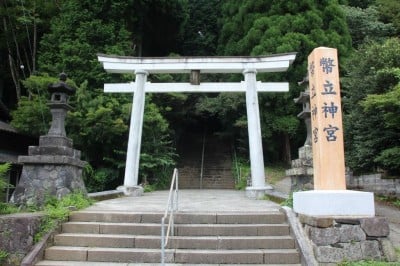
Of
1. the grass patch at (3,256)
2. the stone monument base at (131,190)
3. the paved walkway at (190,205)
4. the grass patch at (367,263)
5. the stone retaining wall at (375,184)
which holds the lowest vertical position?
the grass patch at (3,256)

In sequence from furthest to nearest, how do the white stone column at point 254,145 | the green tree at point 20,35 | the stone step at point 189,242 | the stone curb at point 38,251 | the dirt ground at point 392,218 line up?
the green tree at point 20,35 → the white stone column at point 254,145 → the dirt ground at point 392,218 → the stone step at point 189,242 → the stone curb at point 38,251

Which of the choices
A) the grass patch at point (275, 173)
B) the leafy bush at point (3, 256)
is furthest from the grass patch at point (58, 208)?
the grass patch at point (275, 173)

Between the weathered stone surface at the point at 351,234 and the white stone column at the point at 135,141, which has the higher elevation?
the white stone column at the point at 135,141

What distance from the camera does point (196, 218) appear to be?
6391mm

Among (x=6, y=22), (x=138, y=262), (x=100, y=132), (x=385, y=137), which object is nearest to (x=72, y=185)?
(x=138, y=262)

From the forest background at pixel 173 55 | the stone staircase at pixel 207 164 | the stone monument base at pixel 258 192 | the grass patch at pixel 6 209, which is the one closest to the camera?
the grass patch at pixel 6 209

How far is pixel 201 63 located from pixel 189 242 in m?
7.03

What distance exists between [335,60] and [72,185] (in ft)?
17.8

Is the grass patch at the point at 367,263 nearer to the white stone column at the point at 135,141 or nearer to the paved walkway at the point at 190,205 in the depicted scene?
the paved walkway at the point at 190,205

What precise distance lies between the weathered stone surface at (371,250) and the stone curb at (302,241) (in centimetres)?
66

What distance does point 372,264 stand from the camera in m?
4.82

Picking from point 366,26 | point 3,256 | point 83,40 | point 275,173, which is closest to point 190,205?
point 3,256

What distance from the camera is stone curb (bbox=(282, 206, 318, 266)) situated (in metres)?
5.01

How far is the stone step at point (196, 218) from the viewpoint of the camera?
6.36 meters
